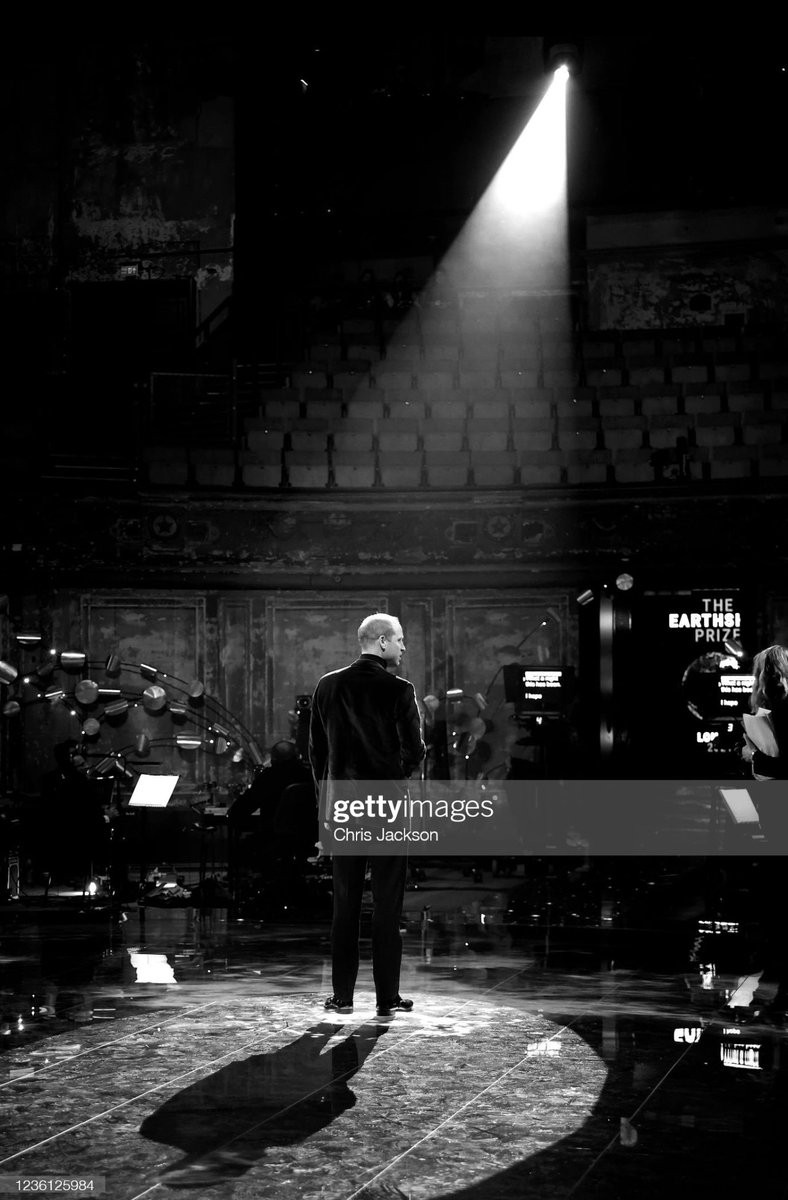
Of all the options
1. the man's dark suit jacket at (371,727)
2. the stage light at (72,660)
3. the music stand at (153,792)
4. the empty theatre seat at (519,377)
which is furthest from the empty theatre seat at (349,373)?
the man's dark suit jacket at (371,727)

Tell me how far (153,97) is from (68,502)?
7058 millimetres

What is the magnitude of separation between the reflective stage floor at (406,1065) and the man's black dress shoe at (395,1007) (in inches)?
2.7

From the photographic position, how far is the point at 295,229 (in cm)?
1672

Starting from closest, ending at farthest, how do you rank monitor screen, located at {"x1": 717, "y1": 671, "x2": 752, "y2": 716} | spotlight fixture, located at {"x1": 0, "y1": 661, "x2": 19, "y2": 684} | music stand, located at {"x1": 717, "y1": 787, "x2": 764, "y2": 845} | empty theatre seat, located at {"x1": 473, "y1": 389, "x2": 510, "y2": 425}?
music stand, located at {"x1": 717, "y1": 787, "x2": 764, "y2": 845}
spotlight fixture, located at {"x1": 0, "y1": 661, "x2": 19, "y2": 684}
monitor screen, located at {"x1": 717, "y1": 671, "x2": 752, "y2": 716}
empty theatre seat, located at {"x1": 473, "y1": 389, "x2": 510, "y2": 425}

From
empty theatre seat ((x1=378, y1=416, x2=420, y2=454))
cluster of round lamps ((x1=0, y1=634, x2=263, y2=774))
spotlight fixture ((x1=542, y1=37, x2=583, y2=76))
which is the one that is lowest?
cluster of round lamps ((x1=0, y1=634, x2=263, y2=774))

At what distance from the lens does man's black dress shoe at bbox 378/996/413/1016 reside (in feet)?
16.2

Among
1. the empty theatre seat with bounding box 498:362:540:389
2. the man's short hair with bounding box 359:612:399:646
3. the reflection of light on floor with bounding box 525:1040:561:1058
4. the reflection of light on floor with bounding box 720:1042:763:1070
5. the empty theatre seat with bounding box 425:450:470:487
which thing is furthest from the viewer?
the empty theatre seat with bounding box 498:362:540:389

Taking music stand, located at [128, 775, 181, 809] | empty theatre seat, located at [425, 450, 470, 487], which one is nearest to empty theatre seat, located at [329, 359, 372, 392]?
empty theatre seat, located at [425, 450, 470, 487]

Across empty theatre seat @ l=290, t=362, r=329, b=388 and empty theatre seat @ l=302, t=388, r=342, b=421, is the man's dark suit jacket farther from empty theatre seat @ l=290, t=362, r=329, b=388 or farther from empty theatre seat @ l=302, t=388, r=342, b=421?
empty theatre seat @ l=290, t=362, r=329, b=388

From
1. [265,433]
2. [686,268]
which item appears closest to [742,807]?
[265,433]

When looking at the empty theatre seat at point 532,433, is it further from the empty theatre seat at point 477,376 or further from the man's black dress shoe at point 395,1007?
the man's black dress shoe at point 395,1007

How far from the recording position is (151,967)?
20.1ft

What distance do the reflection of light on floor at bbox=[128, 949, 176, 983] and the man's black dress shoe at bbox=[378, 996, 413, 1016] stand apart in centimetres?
125

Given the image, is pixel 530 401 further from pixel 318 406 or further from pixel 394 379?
pixel 318 406
